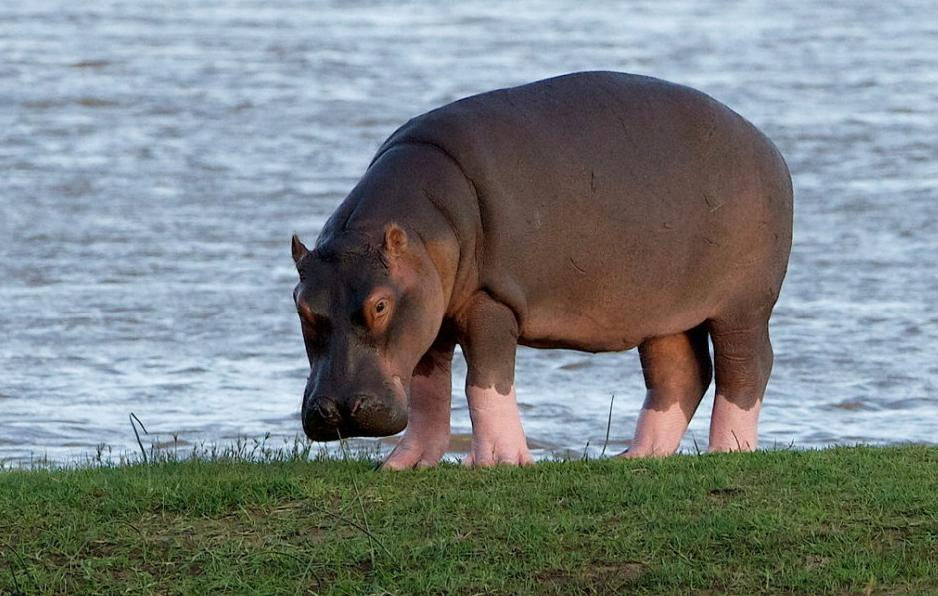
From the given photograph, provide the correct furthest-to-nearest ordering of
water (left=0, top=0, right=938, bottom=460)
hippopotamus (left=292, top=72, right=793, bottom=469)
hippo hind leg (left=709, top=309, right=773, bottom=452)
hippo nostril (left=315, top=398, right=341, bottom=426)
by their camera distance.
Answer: water (left=0, top=0, right=938, bottom=460), hippo hind leg (left=709, top=309, right=773, bottom=452), hippopotamus (left=292, top=72, right=793, bottom=469), hippo nostril (left=315, top=398, right=341, bottom=426)

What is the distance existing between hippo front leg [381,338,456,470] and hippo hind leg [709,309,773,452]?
3.62 ft

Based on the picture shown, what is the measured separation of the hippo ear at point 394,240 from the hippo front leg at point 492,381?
1.56 feet

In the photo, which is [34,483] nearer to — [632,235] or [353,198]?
[353,198]

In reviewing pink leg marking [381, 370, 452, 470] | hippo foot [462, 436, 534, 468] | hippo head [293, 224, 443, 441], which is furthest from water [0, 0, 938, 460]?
hippo head [293, 224, 443, 441]

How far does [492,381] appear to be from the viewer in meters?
6.39

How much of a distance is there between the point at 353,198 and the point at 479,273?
1.52 ft

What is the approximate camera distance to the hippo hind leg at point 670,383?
7.40 meters

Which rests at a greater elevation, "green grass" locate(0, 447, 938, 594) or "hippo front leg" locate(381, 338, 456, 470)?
"green grass" locate(0, 447, 938, 594)

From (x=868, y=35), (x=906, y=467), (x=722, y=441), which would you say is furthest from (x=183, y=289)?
(x=868, y=35)

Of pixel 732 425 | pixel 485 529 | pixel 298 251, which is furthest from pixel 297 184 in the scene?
pixel 485 529

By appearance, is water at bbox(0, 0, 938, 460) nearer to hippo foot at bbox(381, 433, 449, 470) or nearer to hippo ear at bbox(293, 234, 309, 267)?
hippo foot at bbox(381, 433, 449, 470)

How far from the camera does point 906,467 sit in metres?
6.20

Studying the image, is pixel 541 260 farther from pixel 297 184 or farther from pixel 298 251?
pixel 297 184

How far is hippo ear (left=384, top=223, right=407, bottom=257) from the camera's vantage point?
5996 millimetres
